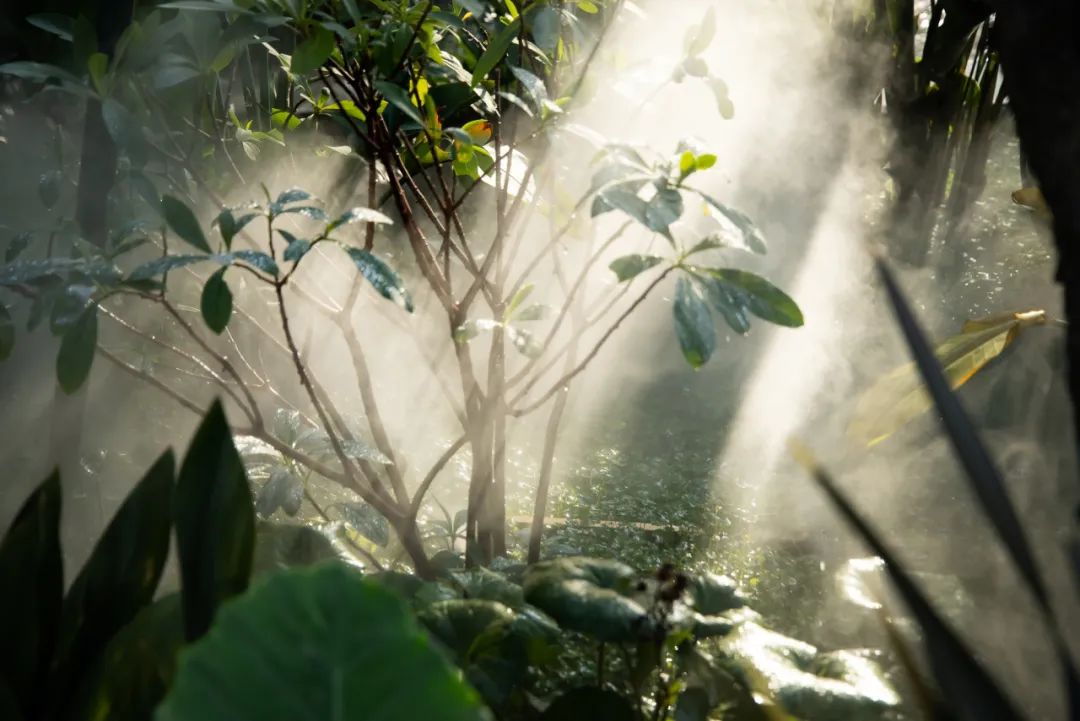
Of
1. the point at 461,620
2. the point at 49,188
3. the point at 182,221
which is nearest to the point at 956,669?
Result: the point at 461,620

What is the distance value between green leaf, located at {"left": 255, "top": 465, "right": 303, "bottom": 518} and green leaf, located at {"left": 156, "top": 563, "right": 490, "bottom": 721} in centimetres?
129

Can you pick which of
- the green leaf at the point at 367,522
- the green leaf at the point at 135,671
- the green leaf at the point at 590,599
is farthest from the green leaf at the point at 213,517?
the green leaf at the point at 367,522

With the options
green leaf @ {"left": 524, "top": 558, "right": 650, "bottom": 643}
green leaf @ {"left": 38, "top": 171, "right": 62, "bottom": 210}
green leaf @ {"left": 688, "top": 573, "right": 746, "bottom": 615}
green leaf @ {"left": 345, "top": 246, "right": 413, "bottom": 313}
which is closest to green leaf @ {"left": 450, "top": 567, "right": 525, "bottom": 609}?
green leaf @ {"left": 524, "top": 558, "right": 650, "bottom": 643}

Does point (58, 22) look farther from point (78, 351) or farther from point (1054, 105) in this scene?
point (1054, 105)

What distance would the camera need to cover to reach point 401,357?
3555mm

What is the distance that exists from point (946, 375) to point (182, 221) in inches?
57.2

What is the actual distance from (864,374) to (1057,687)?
2689 mm

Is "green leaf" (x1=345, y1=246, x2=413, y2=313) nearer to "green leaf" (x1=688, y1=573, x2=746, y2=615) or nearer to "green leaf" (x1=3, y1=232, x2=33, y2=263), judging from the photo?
"green leaf" (x1=688, y1=573, x2=746, y2=615)

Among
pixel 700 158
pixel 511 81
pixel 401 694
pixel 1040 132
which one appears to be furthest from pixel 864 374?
pixel 401 694

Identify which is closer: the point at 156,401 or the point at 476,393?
the point at 476,393

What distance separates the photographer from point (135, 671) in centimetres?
94

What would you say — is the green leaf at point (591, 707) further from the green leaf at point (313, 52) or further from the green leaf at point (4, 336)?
the green leaf at point (4, 336)

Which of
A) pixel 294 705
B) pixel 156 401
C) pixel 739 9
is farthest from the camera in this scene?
pixel 739 9

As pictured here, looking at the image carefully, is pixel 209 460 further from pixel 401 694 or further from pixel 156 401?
pixel 156 401
